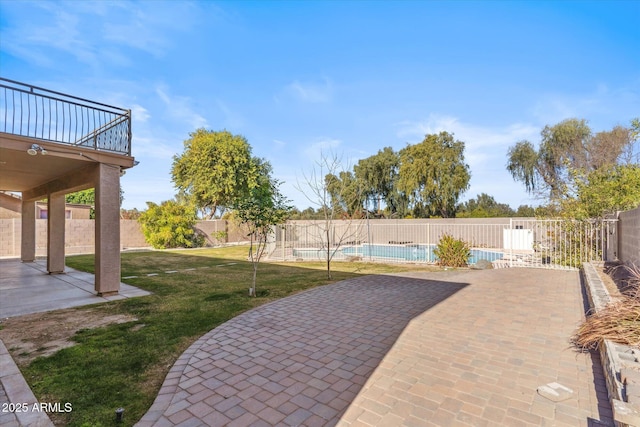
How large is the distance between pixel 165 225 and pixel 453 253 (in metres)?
17.9

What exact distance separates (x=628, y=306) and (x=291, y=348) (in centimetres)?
406

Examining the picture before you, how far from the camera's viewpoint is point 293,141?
19.0 m

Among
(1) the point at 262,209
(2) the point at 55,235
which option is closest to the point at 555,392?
(1) the point at 262,209

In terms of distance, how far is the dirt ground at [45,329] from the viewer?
12.7 feet

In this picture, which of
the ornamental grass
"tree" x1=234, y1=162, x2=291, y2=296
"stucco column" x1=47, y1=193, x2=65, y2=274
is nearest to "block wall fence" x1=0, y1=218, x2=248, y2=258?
"tree" x1=234, y1=162, x2=291, y2=296

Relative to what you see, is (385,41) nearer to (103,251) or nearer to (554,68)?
(554,68)

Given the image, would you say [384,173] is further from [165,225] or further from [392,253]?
[165,225]

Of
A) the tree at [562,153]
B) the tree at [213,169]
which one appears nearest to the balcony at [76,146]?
the tree at [213,169]

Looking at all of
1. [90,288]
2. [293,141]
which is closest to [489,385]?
[90,288]

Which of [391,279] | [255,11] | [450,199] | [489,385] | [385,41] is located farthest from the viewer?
[450,199]

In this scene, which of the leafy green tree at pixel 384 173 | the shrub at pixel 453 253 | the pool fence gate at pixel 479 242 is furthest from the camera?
the leafy green tree at pixel 384 173

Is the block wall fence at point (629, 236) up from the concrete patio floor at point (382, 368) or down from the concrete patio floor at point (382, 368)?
up

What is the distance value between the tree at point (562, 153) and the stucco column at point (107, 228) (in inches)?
861

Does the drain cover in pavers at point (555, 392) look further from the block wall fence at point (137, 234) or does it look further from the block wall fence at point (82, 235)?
the block wall fence at point (82, 235)
